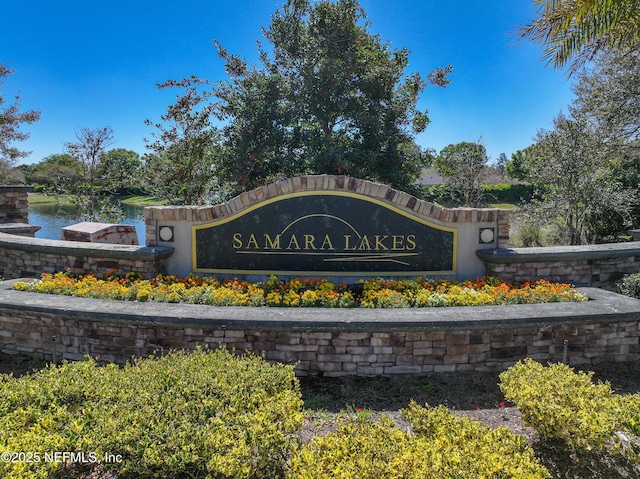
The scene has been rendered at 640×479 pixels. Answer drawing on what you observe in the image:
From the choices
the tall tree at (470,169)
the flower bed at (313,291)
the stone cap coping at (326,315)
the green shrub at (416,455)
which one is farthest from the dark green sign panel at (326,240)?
the tall tree at (470,169)

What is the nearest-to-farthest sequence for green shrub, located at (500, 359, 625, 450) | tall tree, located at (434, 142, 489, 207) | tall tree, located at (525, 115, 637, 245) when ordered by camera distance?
green shrub, located at (500, 359, 625, 450) → tall tree, located at (525, 115, 637, 245) → tall tree, located at (434, 142, 489, 207)

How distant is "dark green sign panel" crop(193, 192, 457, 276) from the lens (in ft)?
20.0

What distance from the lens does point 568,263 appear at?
6.30m

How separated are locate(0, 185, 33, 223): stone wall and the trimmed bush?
465 inches

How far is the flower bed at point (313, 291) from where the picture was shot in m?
5.10

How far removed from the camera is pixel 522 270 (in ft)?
20.3

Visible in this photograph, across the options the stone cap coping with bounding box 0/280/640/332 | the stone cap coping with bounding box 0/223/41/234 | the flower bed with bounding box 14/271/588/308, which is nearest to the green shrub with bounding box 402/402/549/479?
the stone cap coping with bounding box 0/280/640/332

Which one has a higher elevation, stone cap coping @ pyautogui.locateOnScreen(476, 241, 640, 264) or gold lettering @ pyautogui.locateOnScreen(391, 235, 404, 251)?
gold lettering @ pyautogui.locateOnScreen(391, 235, 404, 251)

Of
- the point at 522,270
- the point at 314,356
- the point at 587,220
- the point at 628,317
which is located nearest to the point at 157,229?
the point at 314,356

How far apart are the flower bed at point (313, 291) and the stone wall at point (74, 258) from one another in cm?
33

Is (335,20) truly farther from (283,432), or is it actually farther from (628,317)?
(283,432)

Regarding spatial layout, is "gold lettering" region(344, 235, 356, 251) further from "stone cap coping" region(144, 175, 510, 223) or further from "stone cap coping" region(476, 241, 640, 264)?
"stone cap coping" region(476, 241, 640, 264)

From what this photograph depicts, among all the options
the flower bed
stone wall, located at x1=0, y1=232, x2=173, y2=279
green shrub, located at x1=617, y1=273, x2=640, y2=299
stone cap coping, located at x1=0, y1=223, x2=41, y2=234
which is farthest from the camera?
stone cap coping, located at x1=0, y1=223, x2=41, y2=234

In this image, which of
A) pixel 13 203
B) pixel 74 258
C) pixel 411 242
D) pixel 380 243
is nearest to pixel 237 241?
pixel 380 243
